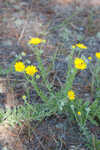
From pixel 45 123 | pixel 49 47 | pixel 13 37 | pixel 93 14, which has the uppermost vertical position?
pixel 93 14

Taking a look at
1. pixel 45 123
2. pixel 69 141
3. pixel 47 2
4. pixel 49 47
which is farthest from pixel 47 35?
pixel 69 141

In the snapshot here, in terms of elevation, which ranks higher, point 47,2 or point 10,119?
point 47,2

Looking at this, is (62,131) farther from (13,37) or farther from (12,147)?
(13,37)

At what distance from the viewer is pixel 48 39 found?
2.66 metres

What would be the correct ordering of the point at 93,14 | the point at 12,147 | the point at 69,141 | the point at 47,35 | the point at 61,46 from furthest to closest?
the point at 93,14 → the point at 47,35 → the point at 61,46 → the point at 69,141 → the point at 12,147

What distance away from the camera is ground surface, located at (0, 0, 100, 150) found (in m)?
1.61

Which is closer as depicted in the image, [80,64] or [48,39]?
[80,64]

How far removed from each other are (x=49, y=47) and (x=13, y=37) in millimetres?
519

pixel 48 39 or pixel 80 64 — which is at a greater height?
pixel 48 39

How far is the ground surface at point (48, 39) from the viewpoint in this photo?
1.61m

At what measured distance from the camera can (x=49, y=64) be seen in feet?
7.45

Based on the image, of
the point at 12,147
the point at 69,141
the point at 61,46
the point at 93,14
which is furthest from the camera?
the point at 93,14

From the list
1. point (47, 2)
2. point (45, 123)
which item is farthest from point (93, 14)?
point (45, 123)

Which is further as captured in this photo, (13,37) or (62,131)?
(13,37)
